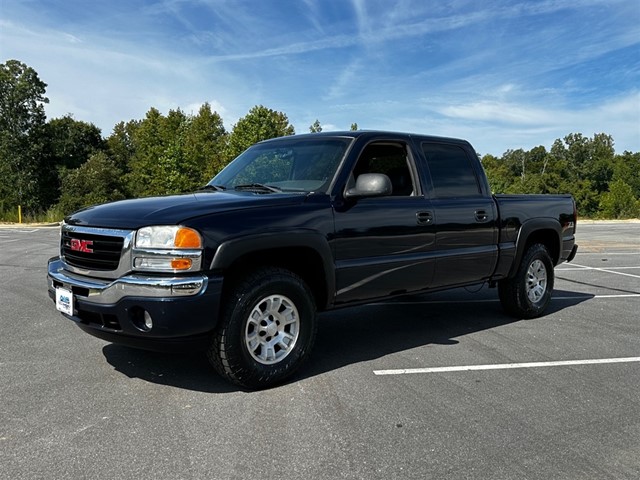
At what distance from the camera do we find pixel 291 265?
4297 mm

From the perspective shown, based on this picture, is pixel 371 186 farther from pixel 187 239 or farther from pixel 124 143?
pixel 124 143

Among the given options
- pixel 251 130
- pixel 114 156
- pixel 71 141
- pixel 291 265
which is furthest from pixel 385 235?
pixel 114 156

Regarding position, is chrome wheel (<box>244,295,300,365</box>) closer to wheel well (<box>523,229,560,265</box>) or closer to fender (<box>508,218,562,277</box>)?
fender (<box>508,218,562,277</box>)

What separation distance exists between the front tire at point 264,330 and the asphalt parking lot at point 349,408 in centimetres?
17

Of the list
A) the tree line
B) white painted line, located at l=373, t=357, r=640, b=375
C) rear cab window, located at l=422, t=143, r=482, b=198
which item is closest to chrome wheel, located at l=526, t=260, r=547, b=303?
rear cab window, located at l=422, t=143, r=482, b=198

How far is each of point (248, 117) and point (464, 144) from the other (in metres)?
37.9

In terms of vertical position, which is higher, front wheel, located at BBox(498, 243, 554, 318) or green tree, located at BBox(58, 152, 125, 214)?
green tree, located at BBox(58, 152, 125, 214)

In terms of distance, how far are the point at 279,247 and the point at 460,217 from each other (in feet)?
7.31

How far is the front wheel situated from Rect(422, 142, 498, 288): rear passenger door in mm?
→ 630

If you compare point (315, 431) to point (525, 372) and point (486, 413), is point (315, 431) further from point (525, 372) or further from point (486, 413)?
point (525, 372)

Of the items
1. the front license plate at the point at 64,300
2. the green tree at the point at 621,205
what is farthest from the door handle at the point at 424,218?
the green tree at the point at 621,205

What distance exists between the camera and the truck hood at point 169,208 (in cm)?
367

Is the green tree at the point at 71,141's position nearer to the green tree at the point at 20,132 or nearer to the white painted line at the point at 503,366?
the green tree at the point at 20,132

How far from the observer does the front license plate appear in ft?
12.8
